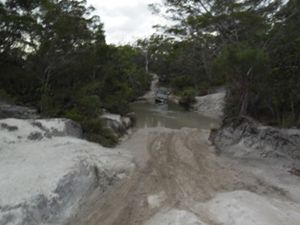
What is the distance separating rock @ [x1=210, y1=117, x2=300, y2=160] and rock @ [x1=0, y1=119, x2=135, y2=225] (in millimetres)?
3863

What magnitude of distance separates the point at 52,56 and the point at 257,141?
30.1ft

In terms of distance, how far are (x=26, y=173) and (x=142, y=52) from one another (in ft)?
139

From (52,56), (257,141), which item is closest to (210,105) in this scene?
(52,56)

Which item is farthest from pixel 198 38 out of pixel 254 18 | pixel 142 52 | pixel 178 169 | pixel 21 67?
pixel 142 52

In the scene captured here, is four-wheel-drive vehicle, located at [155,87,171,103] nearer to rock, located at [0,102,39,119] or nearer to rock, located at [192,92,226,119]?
rock, located at [192,92,226,119]

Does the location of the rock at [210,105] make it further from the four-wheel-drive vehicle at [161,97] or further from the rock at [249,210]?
the rock at [249,210]

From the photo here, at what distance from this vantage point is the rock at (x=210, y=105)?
26.3m

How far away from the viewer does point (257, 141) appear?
1097cm

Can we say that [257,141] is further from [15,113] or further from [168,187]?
[15,113]

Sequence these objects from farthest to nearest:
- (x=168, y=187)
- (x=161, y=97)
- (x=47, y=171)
Answer: 1. (x=161, y=97)
2. (x=168, y=187)
3. (x=47, y=171)

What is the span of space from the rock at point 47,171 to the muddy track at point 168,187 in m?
0.31

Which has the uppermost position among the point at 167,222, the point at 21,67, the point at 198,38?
the point at 198,38

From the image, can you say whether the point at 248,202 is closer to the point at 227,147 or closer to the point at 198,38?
the point at 227,147

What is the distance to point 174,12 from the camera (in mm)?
14188
